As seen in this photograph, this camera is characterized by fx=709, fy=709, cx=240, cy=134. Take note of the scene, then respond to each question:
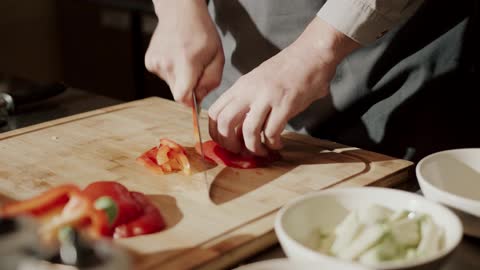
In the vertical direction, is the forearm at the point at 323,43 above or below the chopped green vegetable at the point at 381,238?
above

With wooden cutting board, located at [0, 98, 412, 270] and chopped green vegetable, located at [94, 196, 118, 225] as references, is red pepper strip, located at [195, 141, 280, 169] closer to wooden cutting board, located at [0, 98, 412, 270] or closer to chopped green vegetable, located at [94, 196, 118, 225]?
wooden cutting board, located at [0, 98, 412, 270]

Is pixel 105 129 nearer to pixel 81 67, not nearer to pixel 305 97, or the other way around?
pixel 305 97

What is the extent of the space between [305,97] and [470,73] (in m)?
0.49

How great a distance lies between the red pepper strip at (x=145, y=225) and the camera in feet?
3.12

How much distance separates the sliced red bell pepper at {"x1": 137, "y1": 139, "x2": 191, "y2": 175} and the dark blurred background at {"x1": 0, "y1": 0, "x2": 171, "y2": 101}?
1919 mm

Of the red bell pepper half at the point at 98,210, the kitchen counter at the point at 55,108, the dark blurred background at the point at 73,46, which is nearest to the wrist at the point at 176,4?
the kitchen counter at the point at 55,108

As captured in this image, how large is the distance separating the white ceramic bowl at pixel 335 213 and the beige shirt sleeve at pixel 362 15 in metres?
0.34

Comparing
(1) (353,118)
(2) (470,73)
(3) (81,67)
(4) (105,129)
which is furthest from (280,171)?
(3) (81,67)

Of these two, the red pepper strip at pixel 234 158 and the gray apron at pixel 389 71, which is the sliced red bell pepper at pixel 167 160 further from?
the gray apron at pixel 389 71

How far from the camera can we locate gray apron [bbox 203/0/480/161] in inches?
55.7

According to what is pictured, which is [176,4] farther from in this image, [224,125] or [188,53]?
[224,125]

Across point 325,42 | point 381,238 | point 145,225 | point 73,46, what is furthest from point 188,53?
point 73,46

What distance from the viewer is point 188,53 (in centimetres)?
127

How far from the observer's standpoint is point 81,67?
3531 millimetres
